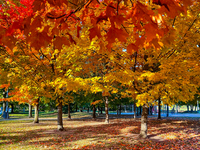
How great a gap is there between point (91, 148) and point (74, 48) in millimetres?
5036

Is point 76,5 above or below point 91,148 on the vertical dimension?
above

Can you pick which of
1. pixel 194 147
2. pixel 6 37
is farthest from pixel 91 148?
pixel 6 37

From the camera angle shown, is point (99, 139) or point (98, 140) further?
point (99, 139)

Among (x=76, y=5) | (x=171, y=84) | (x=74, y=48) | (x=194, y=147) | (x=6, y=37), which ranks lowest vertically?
(x=194, y=147)

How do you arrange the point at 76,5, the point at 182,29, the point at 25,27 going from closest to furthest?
the point at 25,27 < the point at 76,5 < the point at 182,29

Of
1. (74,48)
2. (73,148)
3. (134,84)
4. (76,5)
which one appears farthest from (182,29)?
(73,148)

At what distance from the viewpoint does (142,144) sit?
7.94m

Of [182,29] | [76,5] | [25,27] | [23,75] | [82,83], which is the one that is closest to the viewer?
[25,27]

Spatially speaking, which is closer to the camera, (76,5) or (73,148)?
(76,5)

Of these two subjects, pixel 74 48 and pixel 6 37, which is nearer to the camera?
pixel 6 37

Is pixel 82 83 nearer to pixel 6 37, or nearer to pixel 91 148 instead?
pixel 91 148

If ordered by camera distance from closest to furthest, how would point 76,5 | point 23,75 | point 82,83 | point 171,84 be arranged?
point 76,5 → point 171,84 → point 23,75 → point 82,83

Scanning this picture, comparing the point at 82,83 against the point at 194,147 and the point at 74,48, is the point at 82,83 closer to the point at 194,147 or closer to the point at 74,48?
the point at 74,48

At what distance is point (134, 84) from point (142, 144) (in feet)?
10.6
